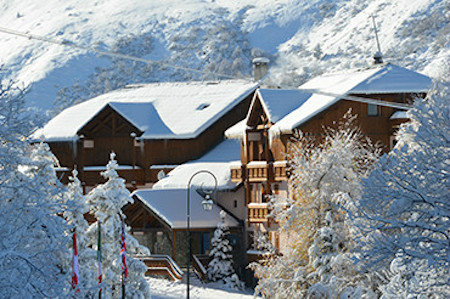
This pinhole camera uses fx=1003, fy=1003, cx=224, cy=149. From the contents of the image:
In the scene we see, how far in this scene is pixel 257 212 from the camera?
161 ft

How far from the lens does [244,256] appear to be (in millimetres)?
51500

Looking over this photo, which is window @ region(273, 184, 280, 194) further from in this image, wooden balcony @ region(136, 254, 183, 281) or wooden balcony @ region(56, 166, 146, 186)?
wooden balcony @ region(56, 166, 146, 186)

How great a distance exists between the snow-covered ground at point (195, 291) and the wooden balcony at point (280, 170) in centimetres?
569

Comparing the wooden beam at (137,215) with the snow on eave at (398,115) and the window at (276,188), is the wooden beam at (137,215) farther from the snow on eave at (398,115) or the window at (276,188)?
the snow on eave at (398,115)

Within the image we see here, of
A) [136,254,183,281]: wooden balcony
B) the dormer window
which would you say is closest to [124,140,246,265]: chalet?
[136,254,183,281]: wooden balcony

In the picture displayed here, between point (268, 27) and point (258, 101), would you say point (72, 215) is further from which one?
point (268, 27)

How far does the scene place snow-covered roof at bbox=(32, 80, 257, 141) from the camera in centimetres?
6156

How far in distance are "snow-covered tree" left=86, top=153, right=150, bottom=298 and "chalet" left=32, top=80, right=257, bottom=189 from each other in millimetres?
20548

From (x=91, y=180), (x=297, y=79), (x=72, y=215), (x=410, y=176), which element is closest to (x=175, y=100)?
(x=91, y=180)

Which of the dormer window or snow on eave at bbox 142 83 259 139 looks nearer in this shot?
snow on eave at bbox 142 83 259 139

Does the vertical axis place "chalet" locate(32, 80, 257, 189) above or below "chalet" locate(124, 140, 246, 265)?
above

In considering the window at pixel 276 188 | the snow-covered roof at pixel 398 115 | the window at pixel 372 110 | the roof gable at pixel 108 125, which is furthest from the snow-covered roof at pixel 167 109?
the snow-covered roof at pixel 398 115

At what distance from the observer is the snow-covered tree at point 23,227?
19.7 meters

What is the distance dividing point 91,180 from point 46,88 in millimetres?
98211
